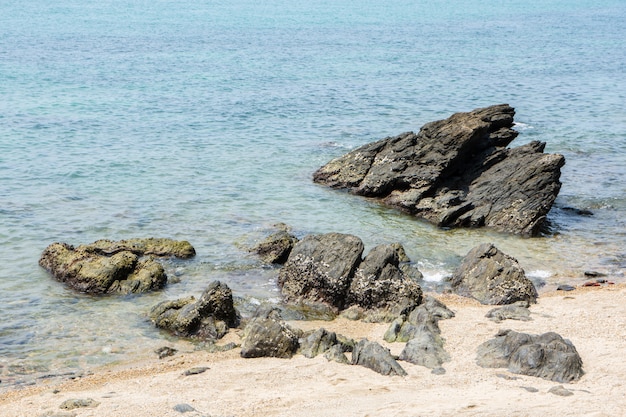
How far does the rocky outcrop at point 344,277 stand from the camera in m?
→ 20.1

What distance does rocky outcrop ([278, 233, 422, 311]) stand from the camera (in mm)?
20094

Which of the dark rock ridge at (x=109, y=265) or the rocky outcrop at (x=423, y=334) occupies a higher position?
the rocky outcrop at (x=423, y=334)

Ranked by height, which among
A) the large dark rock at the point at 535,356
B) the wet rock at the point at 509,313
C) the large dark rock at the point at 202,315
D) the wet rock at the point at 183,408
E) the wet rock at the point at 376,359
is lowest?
the large dark rock at the point at 202,315

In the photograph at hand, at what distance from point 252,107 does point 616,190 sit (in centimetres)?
2288

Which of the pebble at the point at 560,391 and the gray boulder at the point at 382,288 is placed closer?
the pebble at the point at 560,391

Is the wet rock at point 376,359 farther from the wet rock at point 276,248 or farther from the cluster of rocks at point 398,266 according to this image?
the wet rock at point 276,248

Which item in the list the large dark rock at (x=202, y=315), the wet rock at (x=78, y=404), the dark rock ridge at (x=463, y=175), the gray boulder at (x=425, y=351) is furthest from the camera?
the dark rock ridge at (x=463, y=175)

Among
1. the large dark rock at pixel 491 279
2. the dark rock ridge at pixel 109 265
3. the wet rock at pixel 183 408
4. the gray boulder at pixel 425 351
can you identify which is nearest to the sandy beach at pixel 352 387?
the wet rock at pixel 183 408

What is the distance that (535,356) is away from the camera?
1536 cm

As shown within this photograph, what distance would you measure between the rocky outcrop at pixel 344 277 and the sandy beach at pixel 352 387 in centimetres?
165

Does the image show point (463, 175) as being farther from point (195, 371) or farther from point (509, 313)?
point (195, 371)

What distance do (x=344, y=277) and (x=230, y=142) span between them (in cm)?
1971

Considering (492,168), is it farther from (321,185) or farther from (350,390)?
(350,390)

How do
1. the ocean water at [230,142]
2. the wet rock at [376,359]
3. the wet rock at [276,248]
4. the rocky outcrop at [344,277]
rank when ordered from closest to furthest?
the wet rock at [376,359] < the rocky outcrop at [344,277] < the ocean water at [230,142] < the wet rock at [276,248]
